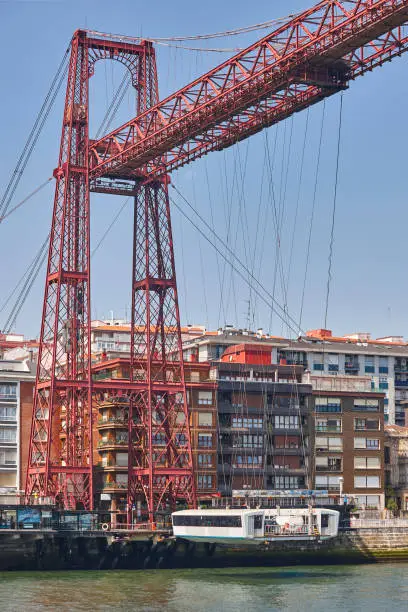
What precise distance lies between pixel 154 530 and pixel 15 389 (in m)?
23.0

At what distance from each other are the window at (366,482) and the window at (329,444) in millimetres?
2884

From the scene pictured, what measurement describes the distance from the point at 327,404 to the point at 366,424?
3.71 meters

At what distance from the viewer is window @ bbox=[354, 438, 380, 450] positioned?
361 feet

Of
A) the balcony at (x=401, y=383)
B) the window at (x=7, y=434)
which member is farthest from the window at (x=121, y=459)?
the balcony at (x=401, y=383)

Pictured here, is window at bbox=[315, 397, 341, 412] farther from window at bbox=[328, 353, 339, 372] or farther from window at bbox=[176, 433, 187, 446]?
window at bbox=[328, 353, 339, 372]

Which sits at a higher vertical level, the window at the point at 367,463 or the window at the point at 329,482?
the window at the point at 367,463

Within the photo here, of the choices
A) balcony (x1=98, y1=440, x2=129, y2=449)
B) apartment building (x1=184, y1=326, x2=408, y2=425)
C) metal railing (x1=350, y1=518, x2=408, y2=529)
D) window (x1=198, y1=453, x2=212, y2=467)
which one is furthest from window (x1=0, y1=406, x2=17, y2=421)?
apartment building (x1=184, y1=326, x2=408, y2=425)

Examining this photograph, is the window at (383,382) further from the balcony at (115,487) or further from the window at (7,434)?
the balcony at (115,487)

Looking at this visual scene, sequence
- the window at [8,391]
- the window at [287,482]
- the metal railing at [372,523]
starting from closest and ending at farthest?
the metal railing at [372,523]
the window at [8,391]
the window at [287,482]

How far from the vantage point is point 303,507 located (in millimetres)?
87125

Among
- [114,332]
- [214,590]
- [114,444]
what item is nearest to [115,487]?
[114,444]

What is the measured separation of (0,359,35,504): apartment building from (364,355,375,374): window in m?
55.0

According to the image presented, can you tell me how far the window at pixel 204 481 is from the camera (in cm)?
10156

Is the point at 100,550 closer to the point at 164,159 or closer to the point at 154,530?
the point at 154,530
